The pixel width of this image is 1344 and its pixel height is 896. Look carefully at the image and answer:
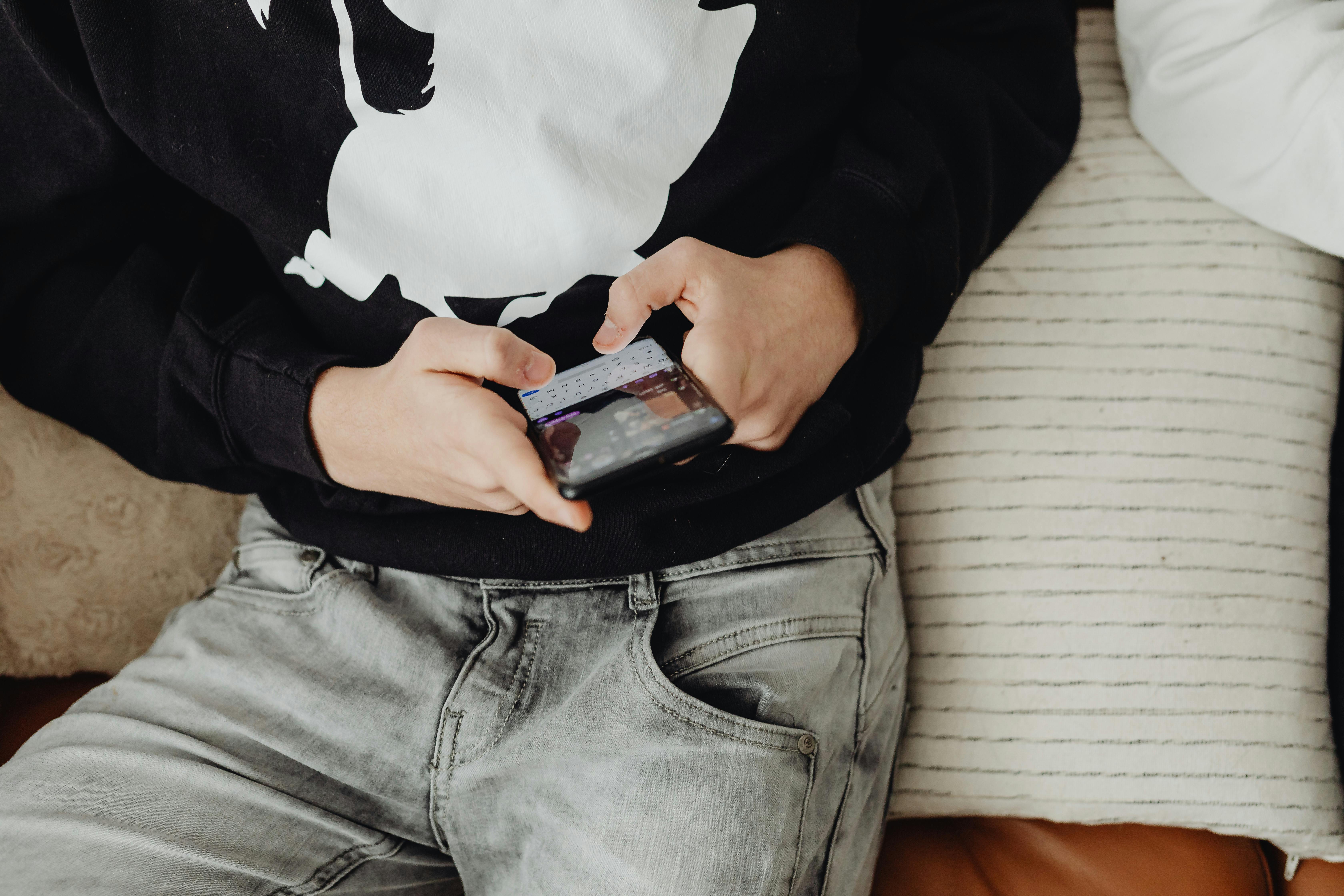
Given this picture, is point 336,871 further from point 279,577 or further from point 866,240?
point 866,240

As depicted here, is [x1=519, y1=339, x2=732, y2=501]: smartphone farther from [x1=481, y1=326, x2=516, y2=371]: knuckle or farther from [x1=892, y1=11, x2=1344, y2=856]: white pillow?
[x1=892, y1=11, x2=1344, y2=856]: white pillow

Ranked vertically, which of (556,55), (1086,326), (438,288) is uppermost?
(556,55)

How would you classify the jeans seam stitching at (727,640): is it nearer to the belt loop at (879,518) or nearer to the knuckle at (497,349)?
the belt loop at (879,518)

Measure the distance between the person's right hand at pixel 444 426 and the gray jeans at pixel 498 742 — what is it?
0.39ft

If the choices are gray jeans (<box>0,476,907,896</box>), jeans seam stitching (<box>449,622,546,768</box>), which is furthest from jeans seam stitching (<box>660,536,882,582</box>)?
jeans seam stitching (<box>449,622,546,768</box>)

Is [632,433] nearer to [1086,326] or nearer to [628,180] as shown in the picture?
[628,180]

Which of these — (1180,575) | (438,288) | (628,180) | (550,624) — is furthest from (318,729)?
(1180,575)

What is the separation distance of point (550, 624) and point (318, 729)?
184 millimetres

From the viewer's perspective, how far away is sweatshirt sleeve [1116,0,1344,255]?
63 centimetres

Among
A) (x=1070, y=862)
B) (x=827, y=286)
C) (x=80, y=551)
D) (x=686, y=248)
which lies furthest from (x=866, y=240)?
(x=80, y=551)

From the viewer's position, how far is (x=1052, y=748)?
0.67 meters

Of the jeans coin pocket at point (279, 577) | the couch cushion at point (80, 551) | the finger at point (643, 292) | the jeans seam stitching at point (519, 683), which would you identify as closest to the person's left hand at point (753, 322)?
the finger at point (643, 292)

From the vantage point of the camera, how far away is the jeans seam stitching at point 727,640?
59 centimetres

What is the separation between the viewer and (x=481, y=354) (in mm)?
473
